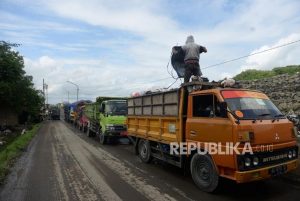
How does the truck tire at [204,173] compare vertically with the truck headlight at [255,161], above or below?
below

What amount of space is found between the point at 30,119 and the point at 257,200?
44.0 m

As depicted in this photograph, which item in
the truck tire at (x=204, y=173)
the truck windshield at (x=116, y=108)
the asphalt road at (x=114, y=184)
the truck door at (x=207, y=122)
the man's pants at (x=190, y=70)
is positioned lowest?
the asphalt road at (x=114, y=184)

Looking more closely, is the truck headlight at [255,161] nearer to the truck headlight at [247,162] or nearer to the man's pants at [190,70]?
the truck headlight at [247,162]

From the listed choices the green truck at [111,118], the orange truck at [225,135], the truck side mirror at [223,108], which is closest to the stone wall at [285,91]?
the green truck at [111,118]

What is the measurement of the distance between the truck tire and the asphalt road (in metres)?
0.18

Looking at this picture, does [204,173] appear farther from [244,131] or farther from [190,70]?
[190,70]

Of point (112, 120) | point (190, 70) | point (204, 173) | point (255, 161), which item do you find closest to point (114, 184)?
point (204, 173)

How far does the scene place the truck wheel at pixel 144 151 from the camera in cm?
1156

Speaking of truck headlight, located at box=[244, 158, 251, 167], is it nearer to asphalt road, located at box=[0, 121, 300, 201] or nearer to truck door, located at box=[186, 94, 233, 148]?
truck door, located at box=[186, 94, 233, 148]

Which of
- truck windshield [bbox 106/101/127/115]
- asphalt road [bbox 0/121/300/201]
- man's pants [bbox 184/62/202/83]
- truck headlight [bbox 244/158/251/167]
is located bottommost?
asphalt road [bbox 0/121/300/201]

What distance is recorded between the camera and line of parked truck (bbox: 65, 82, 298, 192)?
7.00m

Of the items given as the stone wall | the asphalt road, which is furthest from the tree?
the stone wall

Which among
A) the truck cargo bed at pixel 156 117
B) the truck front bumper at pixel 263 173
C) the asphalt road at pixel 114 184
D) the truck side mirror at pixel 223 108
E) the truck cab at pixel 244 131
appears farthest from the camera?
the truck cargo bed at pixel 156 117

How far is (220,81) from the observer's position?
29.2ft
